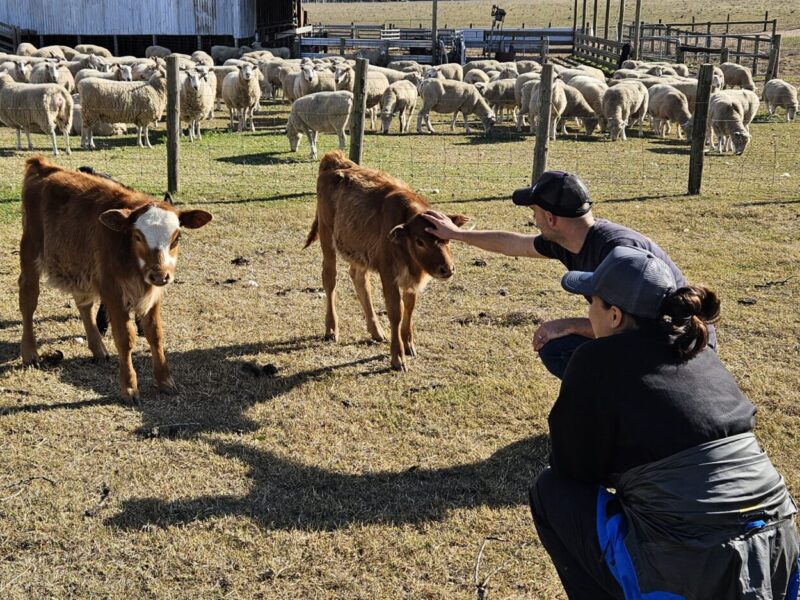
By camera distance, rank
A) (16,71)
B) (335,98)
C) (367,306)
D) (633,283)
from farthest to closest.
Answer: (16,71) → (335,98) → (367,306) → (633,283)

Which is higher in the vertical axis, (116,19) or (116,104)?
(116,19)

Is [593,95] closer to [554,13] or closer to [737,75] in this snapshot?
[737,75]

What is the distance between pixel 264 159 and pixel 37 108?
4915mm

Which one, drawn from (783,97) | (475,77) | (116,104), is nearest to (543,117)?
(116,104)

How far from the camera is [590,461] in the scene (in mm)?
3123

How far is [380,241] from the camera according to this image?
6.78 m

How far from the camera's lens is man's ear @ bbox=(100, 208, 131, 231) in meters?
5.61

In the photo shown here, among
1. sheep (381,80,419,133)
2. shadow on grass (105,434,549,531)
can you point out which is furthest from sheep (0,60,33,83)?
shadow on grass (105,434,549,531)

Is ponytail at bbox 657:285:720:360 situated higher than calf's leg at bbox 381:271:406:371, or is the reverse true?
ponytail at bbox 657:285:720:360

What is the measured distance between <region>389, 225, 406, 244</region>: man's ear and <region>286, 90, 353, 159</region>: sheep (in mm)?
12623

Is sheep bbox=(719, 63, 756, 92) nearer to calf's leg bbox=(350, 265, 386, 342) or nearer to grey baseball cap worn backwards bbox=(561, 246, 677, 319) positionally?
calf's leg bbox=(350, 265, 386, 342)

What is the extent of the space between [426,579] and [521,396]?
91.8 inches

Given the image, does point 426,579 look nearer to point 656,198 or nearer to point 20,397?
point 20,397

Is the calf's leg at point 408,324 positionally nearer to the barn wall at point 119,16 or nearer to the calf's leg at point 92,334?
the calf's leg at point 92,334
